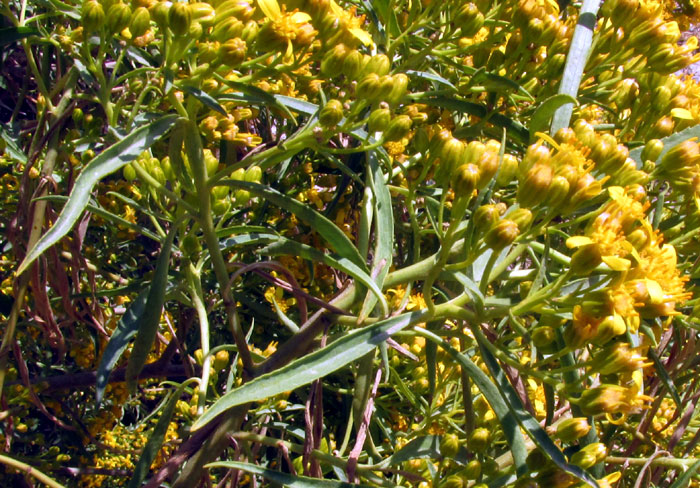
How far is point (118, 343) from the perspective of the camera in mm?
1091

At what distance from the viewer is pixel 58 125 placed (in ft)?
4.52

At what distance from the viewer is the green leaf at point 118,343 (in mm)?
1069

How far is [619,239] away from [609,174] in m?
0.15

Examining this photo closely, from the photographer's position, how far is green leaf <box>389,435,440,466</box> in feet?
3.66

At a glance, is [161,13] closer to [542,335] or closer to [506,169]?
[506,169]

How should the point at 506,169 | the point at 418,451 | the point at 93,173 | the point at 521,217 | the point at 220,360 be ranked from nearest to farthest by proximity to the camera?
the point at 93,173 < the point at 521,217 < the point at 506,169 < the point at 418,451 < the point at 220,360

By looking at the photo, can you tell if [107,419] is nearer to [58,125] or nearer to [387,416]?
[387,416]

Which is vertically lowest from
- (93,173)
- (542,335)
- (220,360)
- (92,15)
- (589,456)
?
(220,360)

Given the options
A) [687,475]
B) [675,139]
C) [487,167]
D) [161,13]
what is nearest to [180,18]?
[161,13]

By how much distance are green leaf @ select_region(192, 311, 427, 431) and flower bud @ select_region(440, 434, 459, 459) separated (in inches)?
11.8

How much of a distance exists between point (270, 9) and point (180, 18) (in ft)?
0.46

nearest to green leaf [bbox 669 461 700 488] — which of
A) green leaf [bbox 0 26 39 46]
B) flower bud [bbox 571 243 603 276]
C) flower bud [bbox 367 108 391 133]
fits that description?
flower bud [bbox 571 243 603 276]

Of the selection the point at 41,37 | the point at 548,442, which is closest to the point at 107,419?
the point at 41,37

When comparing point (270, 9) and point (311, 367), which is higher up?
point (270, 9)
